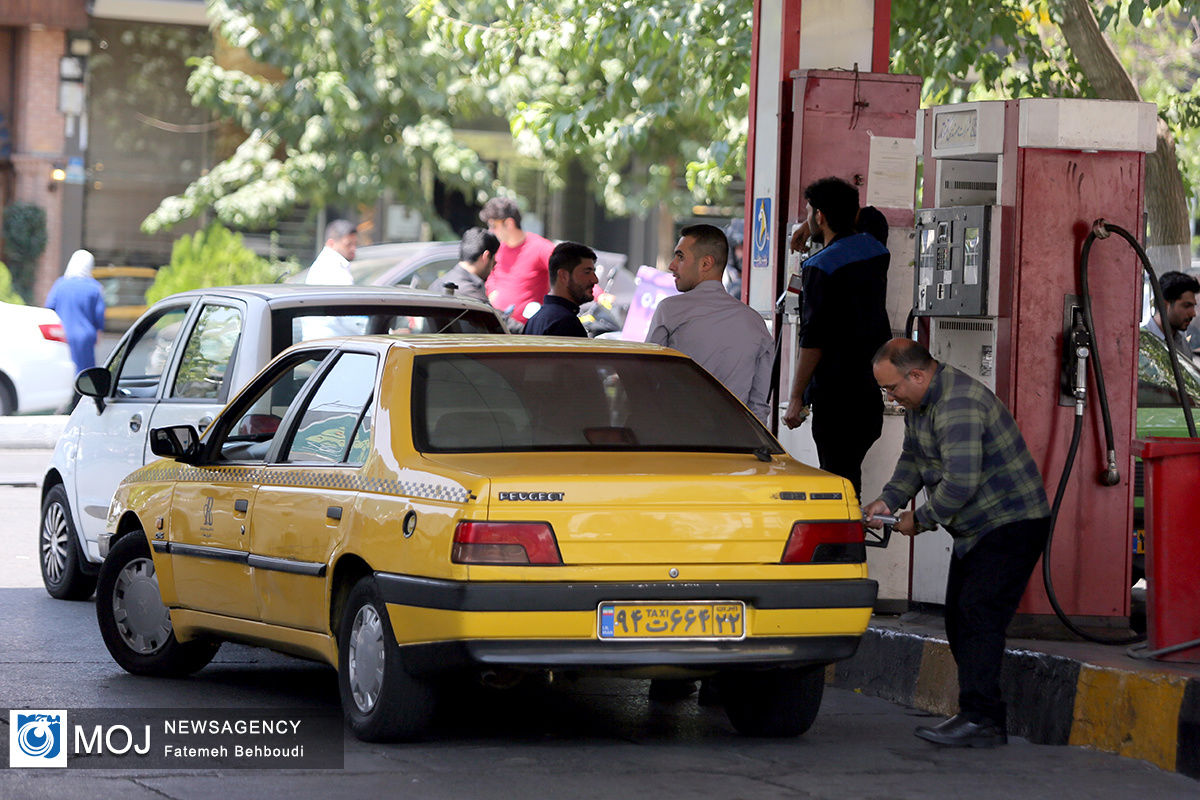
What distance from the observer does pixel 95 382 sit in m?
9.88

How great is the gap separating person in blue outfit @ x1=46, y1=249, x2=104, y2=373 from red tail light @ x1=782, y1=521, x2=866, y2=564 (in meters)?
15.0

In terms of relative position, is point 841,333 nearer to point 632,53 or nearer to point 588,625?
point 588,625

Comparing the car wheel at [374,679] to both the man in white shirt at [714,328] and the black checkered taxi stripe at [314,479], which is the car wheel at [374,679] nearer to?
the black checkered taxi stripe at [314,479]

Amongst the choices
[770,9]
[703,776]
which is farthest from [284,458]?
[770,9]

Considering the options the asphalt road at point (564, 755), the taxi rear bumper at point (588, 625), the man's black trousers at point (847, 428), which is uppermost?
the man's black trousers at point (847, 428)

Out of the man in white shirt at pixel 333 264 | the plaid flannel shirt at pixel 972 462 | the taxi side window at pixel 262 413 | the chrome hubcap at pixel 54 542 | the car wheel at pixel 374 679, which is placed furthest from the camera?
the man in white shirt at pixel 333 264

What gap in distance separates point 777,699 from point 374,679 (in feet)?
4.64

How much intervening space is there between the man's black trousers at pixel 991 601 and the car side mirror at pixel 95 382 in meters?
4.86

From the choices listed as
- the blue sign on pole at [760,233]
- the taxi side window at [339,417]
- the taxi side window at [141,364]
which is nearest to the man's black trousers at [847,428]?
the blue sign on pole at [760,233]

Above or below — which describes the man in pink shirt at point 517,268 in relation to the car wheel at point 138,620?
above

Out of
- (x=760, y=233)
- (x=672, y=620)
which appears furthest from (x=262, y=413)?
(x=760, y=233)

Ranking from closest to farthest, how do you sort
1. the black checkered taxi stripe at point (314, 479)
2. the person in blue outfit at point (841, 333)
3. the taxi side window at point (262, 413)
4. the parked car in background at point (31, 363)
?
the black checkered taxi stripe at point (314, 479), the taxi side window at point (262, 413), the person in blue outfit at point (841, 333), the parked car in background at point (31, 363)

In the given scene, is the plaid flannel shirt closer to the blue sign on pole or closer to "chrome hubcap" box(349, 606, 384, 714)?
"chrome hubcap" box(349, 606, 384, 714)

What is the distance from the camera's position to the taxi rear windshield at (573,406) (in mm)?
6582
